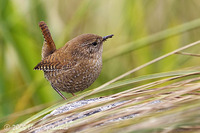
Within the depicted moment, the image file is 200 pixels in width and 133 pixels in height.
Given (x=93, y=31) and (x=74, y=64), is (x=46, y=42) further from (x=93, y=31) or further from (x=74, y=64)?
(x=93, y=31)

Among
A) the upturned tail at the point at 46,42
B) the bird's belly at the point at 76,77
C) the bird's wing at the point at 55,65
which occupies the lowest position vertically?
the bird's belly at the point at 76,77

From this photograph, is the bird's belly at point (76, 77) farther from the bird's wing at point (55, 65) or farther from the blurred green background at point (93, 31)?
the blurred green background at point (93, 31)

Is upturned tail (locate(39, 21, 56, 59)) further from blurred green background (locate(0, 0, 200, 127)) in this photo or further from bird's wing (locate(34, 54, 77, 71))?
bird's wing (locate(34, 54, 77, 71))

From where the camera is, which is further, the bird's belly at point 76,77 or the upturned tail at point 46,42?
the upturned tail at point 46,42

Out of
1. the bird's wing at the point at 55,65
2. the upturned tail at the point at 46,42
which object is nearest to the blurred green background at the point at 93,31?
the upturned tail at the point at 46,42

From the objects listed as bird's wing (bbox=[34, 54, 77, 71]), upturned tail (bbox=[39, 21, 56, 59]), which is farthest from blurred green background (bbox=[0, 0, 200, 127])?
bird's wing (bbox=[34, 54, 77, 71])

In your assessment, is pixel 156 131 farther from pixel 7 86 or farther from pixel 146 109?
pixel 7 86

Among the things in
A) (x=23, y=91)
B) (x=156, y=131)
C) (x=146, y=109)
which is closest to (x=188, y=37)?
(x=23, y=91)
